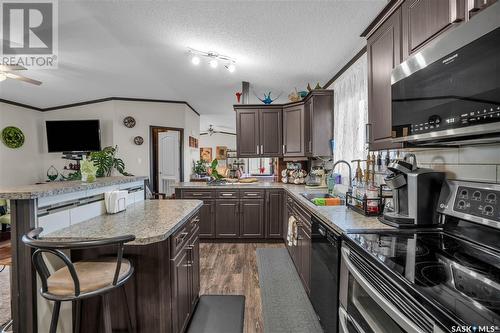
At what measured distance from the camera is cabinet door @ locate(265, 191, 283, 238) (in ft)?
13.1

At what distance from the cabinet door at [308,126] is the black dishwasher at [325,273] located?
77.5 inches

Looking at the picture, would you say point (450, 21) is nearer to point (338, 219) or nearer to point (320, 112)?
point (338, 219)

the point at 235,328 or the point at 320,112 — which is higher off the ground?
the point at 320,112

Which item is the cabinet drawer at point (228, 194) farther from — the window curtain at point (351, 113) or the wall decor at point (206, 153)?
the wall decor at point (206, 153)

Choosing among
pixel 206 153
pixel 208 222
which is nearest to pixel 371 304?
pixel 208 222

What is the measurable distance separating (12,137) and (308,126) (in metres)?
6.05

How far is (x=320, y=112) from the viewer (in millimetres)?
3670

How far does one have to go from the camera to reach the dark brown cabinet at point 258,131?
4355 mm

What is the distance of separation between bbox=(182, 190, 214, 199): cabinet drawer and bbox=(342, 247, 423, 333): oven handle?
2.95 meters

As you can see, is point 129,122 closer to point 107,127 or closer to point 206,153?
point 107,127

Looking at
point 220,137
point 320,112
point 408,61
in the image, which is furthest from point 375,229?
point 220,137

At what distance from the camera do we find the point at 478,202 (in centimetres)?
123

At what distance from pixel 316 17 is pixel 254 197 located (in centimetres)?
257

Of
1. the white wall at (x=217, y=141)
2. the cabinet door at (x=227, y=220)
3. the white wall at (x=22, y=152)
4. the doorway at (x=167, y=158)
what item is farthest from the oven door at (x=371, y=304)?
the white wall at (x=217, y=141)
